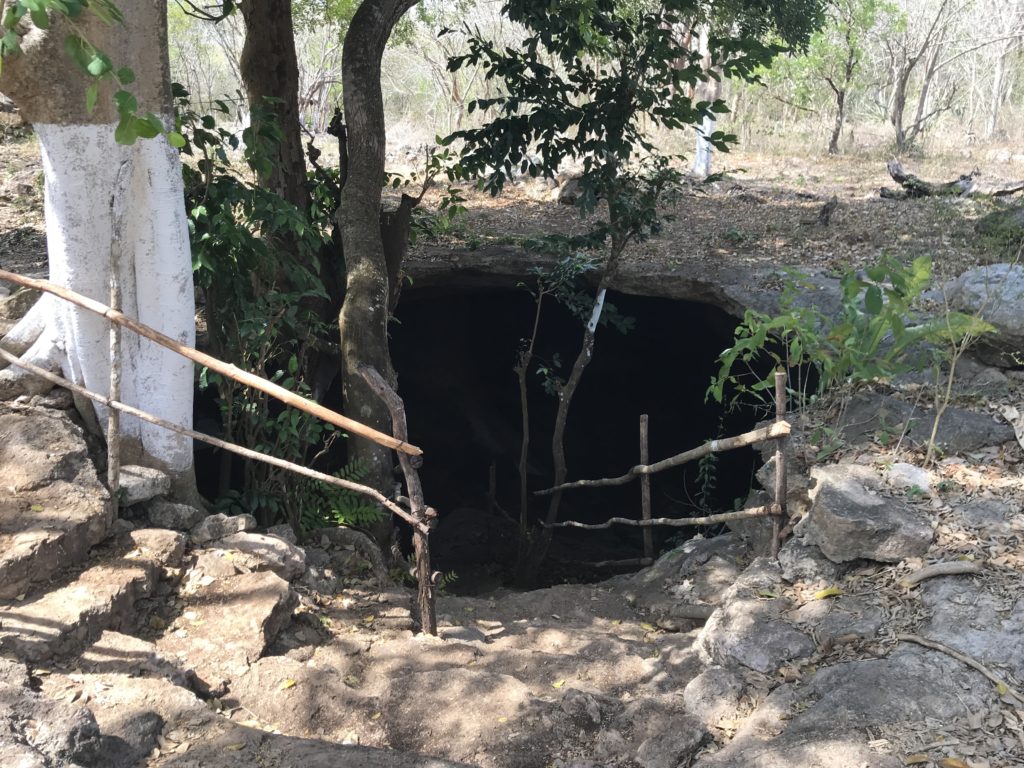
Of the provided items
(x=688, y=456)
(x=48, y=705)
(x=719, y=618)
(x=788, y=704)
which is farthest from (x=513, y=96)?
(x=48, y=705)

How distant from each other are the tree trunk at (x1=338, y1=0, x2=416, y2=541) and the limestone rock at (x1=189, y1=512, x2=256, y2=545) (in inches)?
45.5

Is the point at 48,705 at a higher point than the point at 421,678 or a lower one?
Result: higher

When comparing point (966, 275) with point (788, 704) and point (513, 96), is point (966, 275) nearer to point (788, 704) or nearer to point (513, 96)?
point (513, 96)

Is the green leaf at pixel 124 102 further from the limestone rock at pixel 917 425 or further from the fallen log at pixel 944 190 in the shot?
the fallen log at pixel 944 190

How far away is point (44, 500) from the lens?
3.54 metres

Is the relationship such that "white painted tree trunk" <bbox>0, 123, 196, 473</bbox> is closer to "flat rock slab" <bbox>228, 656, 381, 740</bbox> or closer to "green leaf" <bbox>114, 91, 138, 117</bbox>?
"green leaf" <bbox>114, 91, 138, 117</bbox>

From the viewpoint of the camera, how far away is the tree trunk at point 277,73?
6047 mm

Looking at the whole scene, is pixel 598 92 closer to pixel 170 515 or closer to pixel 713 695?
pixel 170 515

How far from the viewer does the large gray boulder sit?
5.23 metres

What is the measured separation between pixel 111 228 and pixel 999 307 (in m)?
5.13

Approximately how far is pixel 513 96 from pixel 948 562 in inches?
164

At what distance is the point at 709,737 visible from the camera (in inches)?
116

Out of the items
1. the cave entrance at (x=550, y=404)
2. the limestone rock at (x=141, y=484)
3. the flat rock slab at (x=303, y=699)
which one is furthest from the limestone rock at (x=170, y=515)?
the cave entrance at (x=550, y=404)

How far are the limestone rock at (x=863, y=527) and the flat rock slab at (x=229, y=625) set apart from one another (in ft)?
7.98
